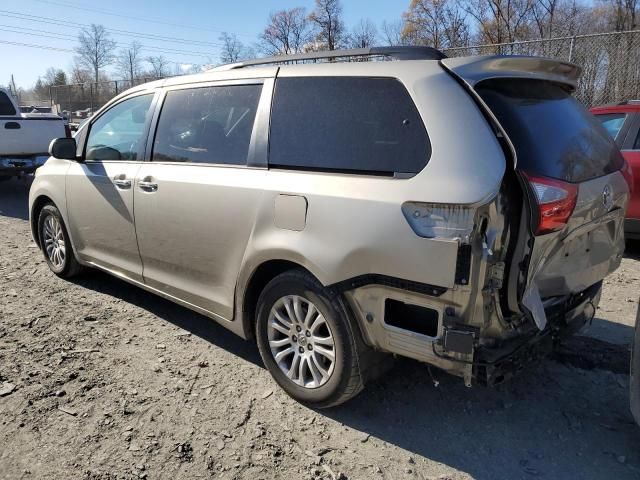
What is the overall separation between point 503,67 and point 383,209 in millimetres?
979

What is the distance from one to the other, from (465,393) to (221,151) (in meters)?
2.16

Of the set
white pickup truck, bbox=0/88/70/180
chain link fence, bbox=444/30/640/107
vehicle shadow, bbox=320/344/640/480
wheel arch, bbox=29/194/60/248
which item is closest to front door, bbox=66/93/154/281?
wheel arch, bbox=29/194/60/248

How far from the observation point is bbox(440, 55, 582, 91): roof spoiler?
99.5 inches

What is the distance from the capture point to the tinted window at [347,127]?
2.55 metres

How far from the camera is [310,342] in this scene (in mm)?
2979

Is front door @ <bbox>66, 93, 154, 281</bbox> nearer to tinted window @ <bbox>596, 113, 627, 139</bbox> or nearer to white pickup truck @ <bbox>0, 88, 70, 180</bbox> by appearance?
tinted window @ <bbox>596, 113, 627, 139</bbox>

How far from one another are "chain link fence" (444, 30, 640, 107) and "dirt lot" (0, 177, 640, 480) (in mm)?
9168

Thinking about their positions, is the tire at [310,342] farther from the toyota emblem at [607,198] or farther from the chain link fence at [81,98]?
the chain link fence at [81,98]

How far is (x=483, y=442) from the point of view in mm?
2807

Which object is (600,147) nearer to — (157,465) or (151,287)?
(157,465)

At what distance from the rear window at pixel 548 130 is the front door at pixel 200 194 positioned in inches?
53.9

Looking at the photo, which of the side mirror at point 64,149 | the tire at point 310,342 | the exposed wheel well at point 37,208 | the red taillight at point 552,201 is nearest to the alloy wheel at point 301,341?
the tire at point 310,342

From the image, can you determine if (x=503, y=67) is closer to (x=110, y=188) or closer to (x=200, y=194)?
(x=200, y=194)

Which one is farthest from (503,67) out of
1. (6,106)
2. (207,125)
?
(6,106)
